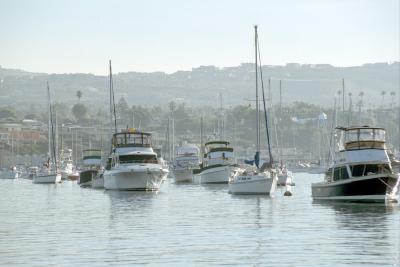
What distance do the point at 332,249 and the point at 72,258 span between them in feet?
31.3

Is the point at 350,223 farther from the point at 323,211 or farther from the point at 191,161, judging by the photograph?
the point at 191,161

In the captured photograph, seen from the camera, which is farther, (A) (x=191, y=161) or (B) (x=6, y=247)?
(A) (x=191, y=161)

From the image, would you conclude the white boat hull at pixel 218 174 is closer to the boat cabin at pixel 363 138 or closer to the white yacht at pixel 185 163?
the white yacht at pixel 185 163

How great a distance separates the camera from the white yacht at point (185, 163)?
130 meters

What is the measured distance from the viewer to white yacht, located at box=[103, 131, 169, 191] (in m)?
87.7

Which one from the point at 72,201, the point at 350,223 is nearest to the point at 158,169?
the point at 72,201

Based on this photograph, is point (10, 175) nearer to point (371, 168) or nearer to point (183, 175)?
point (183, 175)

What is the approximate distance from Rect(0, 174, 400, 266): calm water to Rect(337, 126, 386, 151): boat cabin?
366 cm

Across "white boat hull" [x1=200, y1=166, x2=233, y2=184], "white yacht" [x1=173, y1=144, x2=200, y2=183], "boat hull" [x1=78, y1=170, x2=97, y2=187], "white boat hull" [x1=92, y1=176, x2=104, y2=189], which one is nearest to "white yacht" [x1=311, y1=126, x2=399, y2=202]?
Result: "white boat hull" [x1=92, y1=176, x2=104, y2=189]

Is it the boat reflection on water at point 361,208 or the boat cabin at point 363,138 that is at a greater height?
the boat cabin at point 363,138

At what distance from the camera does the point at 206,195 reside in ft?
282

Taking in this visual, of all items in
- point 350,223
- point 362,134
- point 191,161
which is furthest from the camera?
point 191,161

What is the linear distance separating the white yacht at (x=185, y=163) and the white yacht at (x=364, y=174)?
62.6 m

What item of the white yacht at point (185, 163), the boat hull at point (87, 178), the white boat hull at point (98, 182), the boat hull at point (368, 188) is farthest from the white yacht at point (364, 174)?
the white yacht at point (185, 163)
